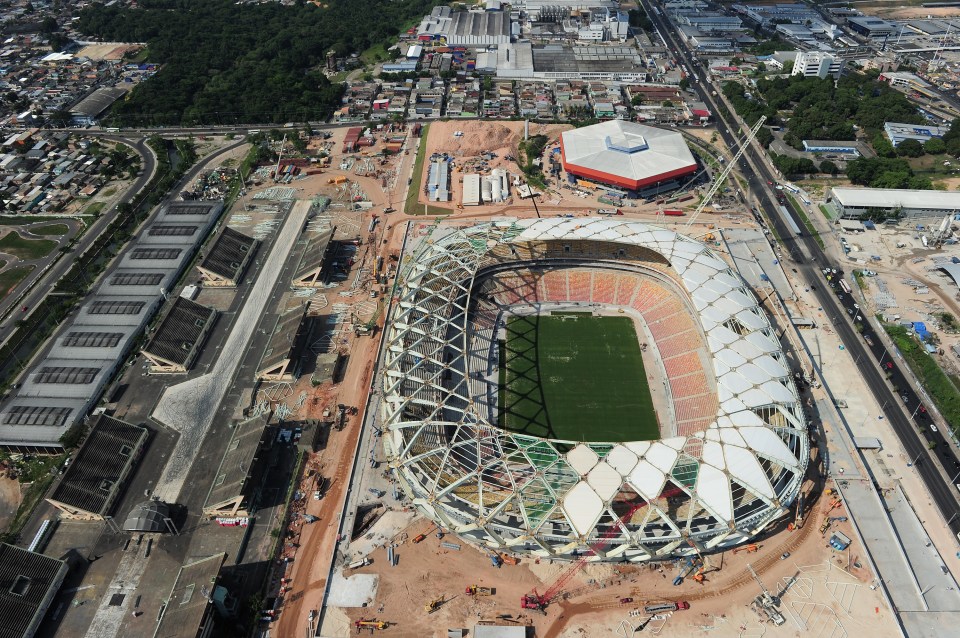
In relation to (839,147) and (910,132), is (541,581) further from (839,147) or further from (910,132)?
(910,132)

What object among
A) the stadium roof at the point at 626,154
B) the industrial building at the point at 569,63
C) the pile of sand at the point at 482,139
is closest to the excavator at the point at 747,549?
the stadium roof at the point at 626,154

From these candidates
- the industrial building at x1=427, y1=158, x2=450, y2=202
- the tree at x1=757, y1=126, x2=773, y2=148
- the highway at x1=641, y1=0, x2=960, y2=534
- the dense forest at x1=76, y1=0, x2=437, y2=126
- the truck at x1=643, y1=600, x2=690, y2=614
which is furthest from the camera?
the dense forest at x1=76, y1=0, x2=437, y2=126

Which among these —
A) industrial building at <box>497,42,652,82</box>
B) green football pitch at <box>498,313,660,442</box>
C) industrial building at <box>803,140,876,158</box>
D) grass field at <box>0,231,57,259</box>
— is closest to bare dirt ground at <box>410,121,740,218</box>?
industrial building at <box>803,140,876,158</box>

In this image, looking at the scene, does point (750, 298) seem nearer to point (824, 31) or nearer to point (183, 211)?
point (183, 211)

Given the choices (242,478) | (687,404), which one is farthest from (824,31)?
(242,478)

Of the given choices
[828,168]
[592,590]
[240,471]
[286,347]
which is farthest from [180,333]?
[828,168]

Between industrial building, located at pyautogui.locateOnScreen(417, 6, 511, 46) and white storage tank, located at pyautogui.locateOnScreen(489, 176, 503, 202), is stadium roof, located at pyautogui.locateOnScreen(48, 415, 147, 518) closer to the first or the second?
white storage tank, located at pyautogui.locateOnScreen(489, 176, 503, 202)
